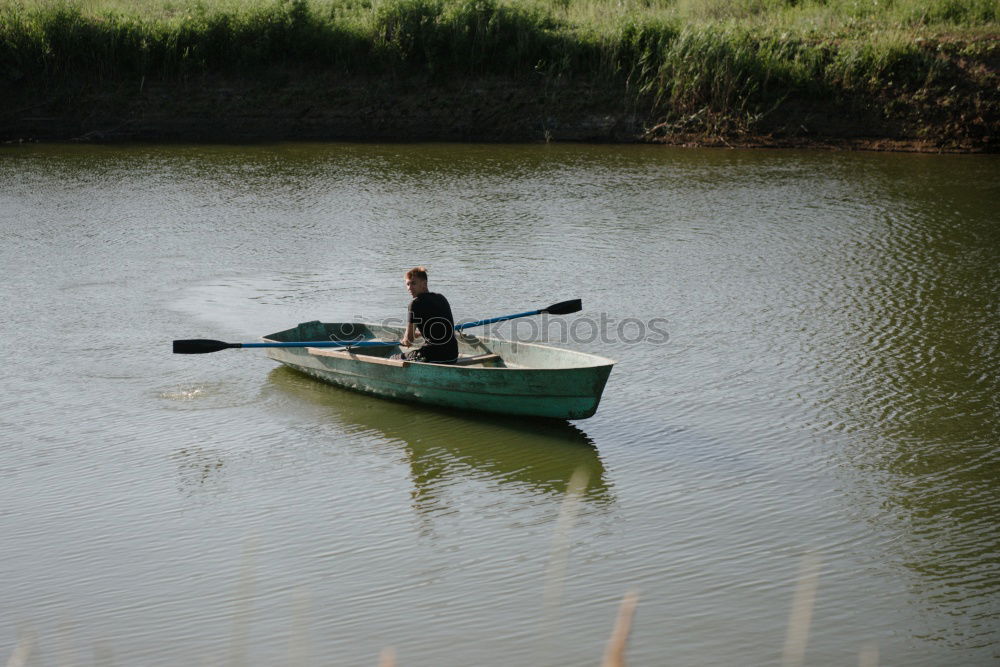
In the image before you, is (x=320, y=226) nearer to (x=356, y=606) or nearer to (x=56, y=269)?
(x=56, y=269)

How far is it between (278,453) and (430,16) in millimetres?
17800

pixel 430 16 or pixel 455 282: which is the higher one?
pixel 430 16

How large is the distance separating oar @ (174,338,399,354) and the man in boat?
23.3 inches

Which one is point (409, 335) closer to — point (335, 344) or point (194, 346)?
point (335, 344)

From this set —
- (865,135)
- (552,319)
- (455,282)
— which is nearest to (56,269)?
(455,282)

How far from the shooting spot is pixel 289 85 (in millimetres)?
24156

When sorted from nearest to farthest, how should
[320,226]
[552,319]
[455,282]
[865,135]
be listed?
1. [552,319]
2. [455,282]
3. [320,226]
4. [865,135]

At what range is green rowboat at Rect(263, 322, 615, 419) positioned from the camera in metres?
8.74

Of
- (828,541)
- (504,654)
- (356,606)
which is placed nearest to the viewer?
(504,654)

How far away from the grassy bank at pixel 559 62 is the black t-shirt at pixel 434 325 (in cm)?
1414

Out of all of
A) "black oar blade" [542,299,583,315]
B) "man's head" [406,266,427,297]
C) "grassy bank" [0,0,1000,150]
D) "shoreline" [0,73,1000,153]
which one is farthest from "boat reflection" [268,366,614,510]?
"grassy bank" [0,0,1000,150]

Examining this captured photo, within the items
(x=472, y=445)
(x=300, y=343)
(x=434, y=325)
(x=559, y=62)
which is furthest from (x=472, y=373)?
(x=559, y=62)

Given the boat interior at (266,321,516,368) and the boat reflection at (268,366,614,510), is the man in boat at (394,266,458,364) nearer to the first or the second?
the boat interior at (266,321,516,368)

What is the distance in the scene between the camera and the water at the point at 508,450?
6184 millimetres
